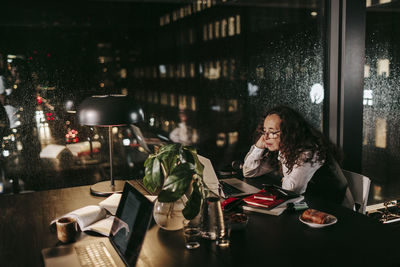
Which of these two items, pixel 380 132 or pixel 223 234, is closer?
pixel 223 234

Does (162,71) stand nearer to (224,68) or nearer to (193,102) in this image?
(193,102)

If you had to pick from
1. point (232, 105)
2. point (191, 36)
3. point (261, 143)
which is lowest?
point (261, 143)

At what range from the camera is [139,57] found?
8.22 ft

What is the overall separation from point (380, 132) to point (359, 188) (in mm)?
1060

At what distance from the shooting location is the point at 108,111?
181 cm

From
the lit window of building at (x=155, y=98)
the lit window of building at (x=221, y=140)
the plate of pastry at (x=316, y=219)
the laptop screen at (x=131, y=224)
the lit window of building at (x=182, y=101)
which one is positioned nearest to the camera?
the laptop screen at (x=131, y=224)

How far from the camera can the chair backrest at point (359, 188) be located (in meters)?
1.98

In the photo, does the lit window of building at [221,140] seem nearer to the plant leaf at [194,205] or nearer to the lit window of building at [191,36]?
the lit window of building at [191,36]

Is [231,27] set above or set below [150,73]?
above

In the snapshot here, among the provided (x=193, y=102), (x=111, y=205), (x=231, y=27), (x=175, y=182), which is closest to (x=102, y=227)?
(x=111, y=205)

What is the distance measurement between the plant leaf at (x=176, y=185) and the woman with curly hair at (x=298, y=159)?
0.91 meters

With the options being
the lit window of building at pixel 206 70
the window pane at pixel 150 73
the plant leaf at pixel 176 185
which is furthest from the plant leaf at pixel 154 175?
the lit window of building at pixel 206 70

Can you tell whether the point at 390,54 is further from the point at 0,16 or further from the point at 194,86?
the point at 0,16

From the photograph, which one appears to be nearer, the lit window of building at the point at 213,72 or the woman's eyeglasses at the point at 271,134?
the woman's eyeglasses at the point at 271,134
